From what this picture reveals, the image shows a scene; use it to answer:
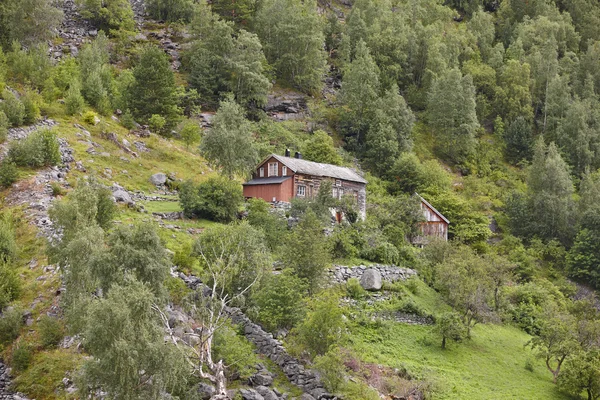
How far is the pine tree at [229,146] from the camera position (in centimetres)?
4528

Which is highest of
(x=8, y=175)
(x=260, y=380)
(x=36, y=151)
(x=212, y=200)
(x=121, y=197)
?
(x=36, y=151)

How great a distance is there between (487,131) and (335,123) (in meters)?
29.9

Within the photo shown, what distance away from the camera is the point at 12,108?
43.1 meters

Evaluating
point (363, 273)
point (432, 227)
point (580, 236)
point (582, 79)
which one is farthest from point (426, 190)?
point (582, 79)

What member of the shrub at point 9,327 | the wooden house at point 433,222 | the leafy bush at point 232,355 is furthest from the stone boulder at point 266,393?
the wooden house at point 433,222

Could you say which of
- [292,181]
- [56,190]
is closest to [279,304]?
[56,190]

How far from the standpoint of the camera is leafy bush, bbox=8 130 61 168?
37531mm

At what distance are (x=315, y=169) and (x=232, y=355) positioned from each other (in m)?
31.2

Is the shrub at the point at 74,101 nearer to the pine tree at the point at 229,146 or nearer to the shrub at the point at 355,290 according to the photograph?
the pine tree at the point at 229,146

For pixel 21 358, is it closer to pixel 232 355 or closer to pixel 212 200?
pixel 232 355

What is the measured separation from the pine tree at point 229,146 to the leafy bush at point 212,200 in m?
4.70

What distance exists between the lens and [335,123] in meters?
76.8

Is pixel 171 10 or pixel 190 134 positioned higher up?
pixel 171 10

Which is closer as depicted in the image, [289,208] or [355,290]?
[355,290]
